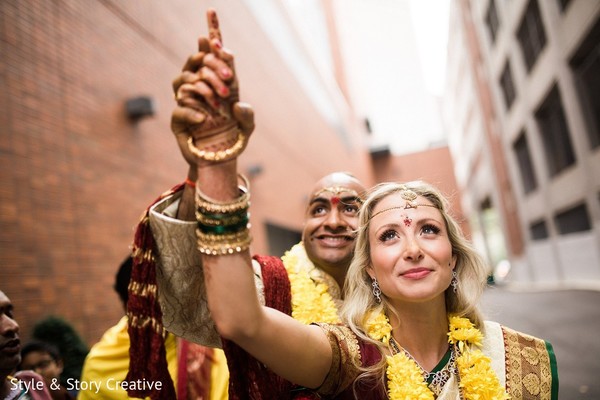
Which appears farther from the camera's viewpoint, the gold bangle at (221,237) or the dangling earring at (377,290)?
the dangling earring at (377,290)

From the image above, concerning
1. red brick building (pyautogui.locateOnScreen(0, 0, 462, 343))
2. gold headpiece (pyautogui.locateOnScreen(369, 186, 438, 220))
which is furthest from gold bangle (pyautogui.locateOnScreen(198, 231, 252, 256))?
red brick building (pyautogui.locateOnScreen(0, 0, 462, 343))

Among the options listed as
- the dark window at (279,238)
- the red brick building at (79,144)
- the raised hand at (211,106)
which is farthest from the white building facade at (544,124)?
the raised hand at (211,106)

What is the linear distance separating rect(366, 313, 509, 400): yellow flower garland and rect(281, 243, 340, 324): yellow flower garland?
0.46 metres

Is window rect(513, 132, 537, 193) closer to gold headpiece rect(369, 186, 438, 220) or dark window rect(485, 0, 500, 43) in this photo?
dark window rect(485, 0, 500, 43)

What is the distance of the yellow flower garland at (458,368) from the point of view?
1.82m

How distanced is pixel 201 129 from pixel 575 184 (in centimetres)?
1425

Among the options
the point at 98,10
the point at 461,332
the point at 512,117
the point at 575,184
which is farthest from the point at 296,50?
the point at 461,332

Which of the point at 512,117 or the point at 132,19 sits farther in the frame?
the point at 512,117

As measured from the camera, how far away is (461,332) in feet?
6.61

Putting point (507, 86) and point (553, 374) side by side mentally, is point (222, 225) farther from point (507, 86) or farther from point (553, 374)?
point (507, 86)

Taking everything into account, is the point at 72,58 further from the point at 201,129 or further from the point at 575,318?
the point at 575,318

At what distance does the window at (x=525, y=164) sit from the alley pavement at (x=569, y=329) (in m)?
8.60

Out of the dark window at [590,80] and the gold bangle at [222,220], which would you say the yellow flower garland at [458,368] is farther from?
the dark window at [590,80]

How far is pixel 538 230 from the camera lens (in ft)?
64.1
